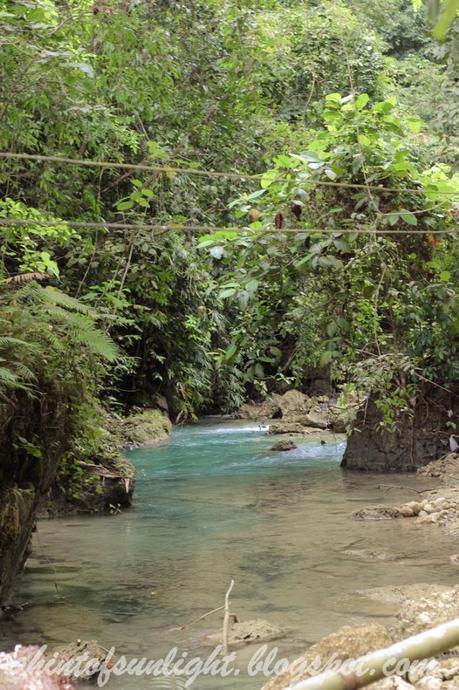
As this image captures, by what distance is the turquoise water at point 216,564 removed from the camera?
17.6 feet

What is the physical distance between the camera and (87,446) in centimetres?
635

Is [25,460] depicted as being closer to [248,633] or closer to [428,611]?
[248,633]

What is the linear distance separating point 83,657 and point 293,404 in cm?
1478

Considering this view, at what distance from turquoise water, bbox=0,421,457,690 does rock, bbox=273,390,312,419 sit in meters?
7.07

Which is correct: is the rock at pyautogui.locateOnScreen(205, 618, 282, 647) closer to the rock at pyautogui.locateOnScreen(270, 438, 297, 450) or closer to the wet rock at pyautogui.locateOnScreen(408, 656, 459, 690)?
the wet rock at pyautogui.locateOnScreen(408, 656, 459, 690)

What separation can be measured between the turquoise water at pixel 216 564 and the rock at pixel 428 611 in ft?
0.64

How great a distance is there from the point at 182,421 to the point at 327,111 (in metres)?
12.5

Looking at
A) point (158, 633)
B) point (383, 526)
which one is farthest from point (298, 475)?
point (158, 633)

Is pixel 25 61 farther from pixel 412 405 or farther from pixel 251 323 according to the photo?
pixel 412 405

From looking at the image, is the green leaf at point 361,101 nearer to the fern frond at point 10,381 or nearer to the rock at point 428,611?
the fern frond at point 10,381

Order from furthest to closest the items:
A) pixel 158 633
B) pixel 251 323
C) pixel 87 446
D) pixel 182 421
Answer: pixel 182 421
pixel 251 323
pixel 87 446
pixel 158 633

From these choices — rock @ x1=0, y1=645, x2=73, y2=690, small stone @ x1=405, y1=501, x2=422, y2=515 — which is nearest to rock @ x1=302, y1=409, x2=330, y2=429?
small stone @ x1=405, y1=501, x2=422, y2=515

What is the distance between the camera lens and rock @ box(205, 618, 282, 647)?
501 cm

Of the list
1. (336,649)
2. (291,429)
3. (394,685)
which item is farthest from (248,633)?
(291,429)
